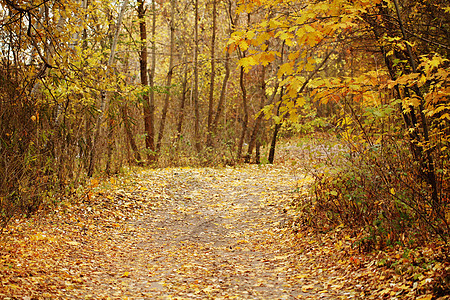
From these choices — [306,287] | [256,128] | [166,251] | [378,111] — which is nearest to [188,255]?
[166,251]

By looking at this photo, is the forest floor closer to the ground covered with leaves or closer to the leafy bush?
the ground covered with leaves

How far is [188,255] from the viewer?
241 inches

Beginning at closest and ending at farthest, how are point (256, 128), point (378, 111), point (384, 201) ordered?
point (378, 111)
point (384, 201)
point (256, 128)

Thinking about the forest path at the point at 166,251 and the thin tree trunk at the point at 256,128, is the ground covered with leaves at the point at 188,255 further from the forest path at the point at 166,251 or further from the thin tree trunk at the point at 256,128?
the thin tree trunk at the point at 256,128

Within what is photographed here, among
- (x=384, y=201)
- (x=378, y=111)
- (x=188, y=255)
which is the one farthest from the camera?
(x=188, y=255)

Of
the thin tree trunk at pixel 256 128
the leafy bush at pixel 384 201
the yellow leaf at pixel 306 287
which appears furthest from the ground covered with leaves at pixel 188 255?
the thin tree trunk at pixel 256 128

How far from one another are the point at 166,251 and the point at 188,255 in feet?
1.48

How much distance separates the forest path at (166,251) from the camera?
4496 mm

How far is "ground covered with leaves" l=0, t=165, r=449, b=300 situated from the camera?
4242 millimetres

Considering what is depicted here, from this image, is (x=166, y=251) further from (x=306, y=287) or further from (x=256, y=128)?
(x=256, y=128)

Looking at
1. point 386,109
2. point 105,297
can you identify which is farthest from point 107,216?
point 386,109

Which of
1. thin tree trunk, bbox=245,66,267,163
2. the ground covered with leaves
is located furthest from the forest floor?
thin tree trunk, bbox=245,66,267,163

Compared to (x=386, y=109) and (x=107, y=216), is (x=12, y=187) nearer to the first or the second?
(x=107, y=216)

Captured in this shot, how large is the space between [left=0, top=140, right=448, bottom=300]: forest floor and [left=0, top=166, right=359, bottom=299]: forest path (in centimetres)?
2
